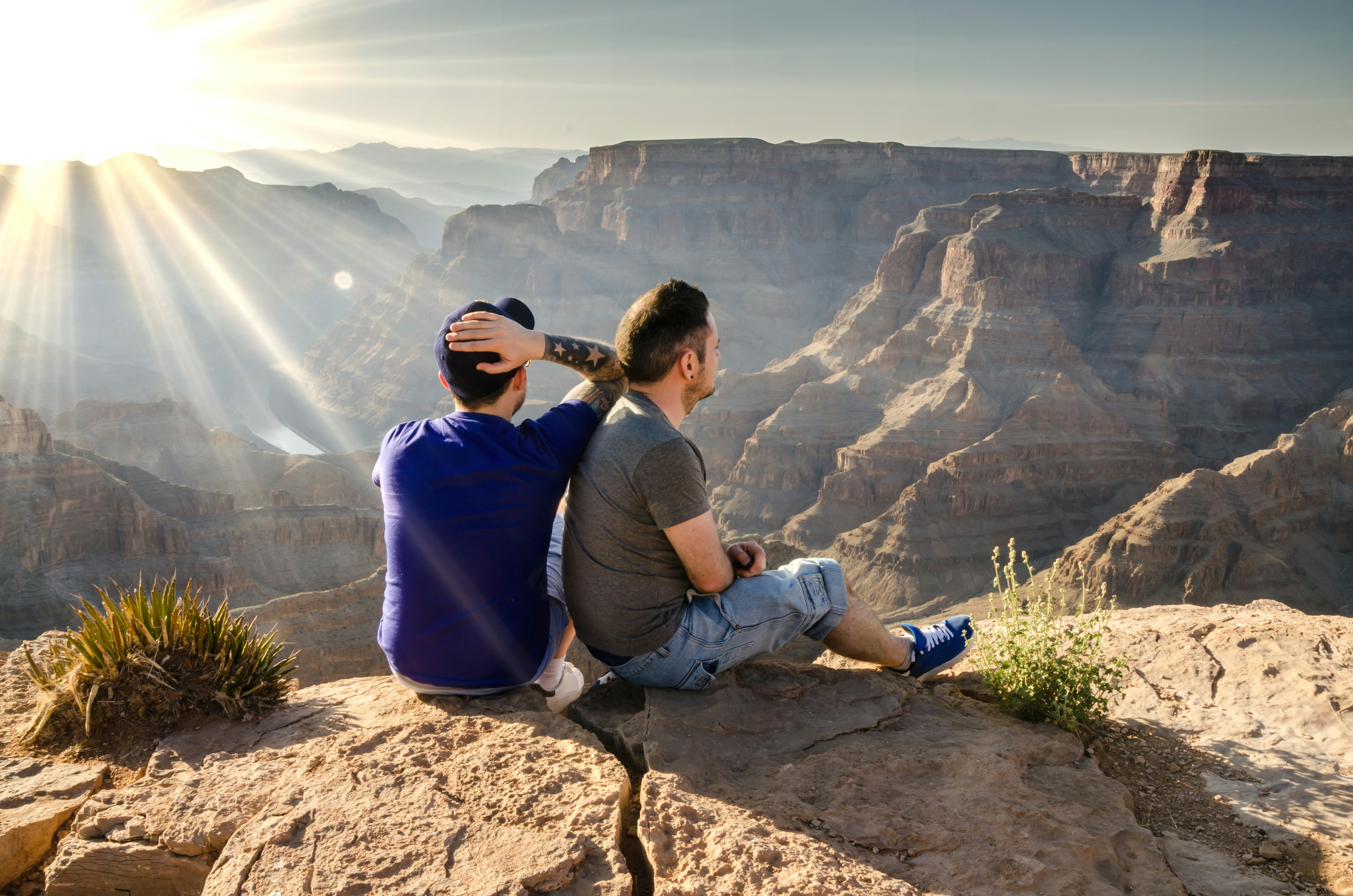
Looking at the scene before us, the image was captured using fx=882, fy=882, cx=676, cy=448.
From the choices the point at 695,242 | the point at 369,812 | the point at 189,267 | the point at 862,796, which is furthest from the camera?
the point at 189,267

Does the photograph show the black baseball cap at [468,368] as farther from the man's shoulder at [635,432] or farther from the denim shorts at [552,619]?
the denim shorts at [552,619]

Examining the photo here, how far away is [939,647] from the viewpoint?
548 centimetres

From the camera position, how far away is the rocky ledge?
344cm

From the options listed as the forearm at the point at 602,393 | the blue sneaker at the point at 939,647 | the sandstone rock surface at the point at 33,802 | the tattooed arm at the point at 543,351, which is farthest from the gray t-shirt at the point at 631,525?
the sandstone rock surface at the point at 33,802

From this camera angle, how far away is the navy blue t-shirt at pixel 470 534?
430 centimetres

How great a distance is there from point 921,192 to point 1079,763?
3819 inches

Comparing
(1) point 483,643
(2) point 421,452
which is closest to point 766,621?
(1) point 483,643

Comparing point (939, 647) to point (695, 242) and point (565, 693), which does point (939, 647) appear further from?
point (695, 242)

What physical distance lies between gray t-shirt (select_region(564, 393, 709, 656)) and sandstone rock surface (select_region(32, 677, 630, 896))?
1.93 ft

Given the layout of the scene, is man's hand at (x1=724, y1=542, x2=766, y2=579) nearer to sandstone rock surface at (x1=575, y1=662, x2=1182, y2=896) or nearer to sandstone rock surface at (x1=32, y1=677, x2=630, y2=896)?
sandstone rock surface at (x1=575, y1=662, x2=1182, y2=896)

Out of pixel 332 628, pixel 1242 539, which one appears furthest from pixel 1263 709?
pixel 1242 539

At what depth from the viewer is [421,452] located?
14.3 feet

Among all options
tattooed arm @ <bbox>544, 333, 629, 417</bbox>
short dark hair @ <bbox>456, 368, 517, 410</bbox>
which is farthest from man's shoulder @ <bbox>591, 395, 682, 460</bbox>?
short dark hair @ <bbox>456, 368, 517, 410</bbox>

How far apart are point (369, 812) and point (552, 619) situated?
1.43m
